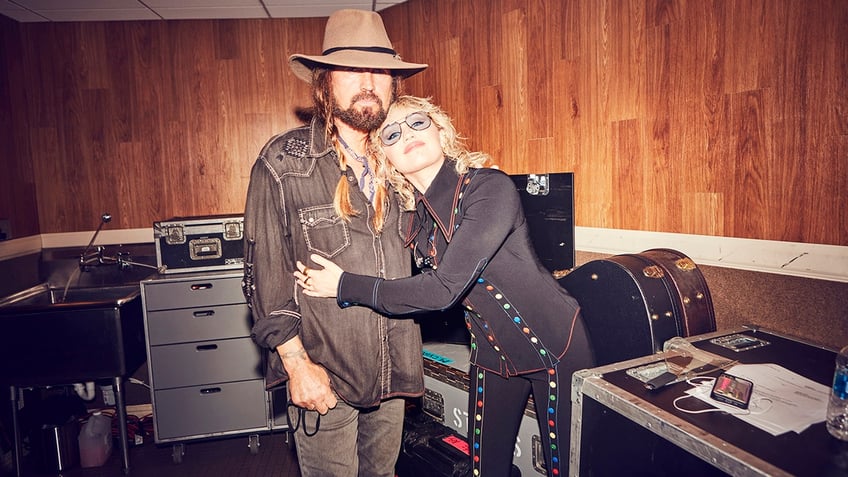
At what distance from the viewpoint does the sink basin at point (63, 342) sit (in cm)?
275

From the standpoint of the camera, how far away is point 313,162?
61.4 inches

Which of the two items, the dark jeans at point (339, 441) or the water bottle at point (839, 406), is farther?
the dark jeans at point (339, 441)

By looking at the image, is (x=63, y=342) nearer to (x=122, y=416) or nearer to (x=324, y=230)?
(x=122, y=416)

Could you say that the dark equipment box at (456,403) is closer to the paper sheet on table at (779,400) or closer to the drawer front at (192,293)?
the paper sheet on table at (779,400)

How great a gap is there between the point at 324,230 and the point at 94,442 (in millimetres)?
2696

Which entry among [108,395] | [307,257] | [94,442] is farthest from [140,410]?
[307,257]

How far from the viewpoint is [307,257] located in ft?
5.07

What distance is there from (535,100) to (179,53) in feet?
9.13

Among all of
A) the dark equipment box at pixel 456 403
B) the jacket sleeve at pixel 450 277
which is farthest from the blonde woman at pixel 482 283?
the dark equipment box at pixel 456 403

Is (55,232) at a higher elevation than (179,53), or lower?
lower

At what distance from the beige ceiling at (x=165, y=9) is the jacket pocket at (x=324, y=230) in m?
2.55

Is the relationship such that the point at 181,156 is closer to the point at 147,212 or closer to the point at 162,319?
the point at 147,212

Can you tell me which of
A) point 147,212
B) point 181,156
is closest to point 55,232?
point 147,212

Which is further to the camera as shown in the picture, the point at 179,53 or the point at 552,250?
the point at 179,53
